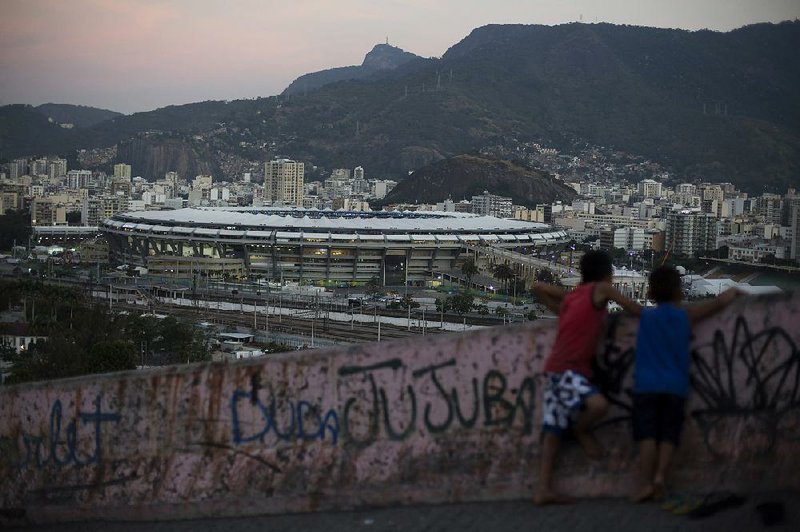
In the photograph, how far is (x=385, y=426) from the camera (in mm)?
4270

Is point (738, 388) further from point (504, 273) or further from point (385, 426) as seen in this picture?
point (504, 273)

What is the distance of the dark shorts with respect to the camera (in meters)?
3.91

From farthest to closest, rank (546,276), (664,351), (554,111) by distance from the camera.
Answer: (554,111)
(546,276)
(664,351)

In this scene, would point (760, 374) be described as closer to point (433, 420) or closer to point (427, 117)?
point (433, 420)

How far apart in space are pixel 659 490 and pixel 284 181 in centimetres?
8454

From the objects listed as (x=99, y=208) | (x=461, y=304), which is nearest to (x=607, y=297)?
(x=461, y=304)

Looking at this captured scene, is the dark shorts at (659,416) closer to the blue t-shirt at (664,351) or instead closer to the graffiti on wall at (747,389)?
the blue t-shirt at (664,351)

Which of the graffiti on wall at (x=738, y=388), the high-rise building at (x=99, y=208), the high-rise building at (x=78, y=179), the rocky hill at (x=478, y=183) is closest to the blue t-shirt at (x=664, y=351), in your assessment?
the graffiti on wall at (x=738, y=388)

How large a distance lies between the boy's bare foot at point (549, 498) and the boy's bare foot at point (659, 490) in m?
0.28

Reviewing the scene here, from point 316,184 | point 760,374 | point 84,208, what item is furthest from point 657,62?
point 760,374

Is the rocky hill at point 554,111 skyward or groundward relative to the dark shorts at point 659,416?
skyward

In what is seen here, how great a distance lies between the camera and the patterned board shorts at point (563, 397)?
12.9ft

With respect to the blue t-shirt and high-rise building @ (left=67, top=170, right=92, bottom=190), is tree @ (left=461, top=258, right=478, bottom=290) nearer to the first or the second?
the blue t-shirt

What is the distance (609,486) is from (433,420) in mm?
659
